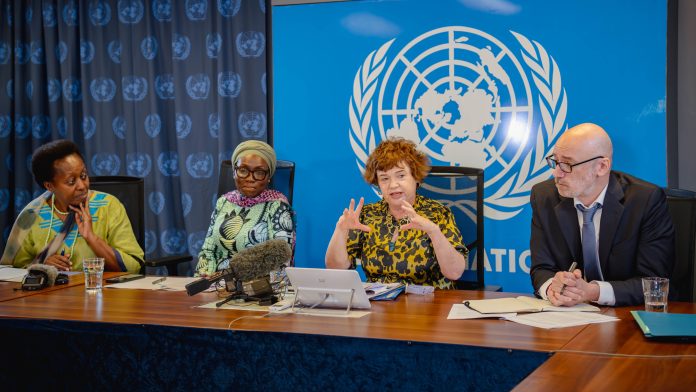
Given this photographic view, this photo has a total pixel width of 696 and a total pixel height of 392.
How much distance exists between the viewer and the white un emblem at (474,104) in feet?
12.6

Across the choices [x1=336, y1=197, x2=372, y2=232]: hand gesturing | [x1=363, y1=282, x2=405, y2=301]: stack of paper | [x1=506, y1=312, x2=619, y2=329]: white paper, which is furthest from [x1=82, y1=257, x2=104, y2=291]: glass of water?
[x1=506, y1=312, x2=619, y2=329]: white paper

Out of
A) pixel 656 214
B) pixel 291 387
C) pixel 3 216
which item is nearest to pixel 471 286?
pixel 656 214

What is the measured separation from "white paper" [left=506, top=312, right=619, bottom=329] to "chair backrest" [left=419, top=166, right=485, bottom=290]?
1.02 m

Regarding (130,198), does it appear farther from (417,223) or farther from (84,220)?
(417,223)

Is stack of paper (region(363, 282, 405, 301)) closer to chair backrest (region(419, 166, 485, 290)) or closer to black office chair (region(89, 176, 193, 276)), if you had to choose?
chair backrest (region(419, 166, 485, 290))

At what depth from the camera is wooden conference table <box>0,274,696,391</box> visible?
1.73 m

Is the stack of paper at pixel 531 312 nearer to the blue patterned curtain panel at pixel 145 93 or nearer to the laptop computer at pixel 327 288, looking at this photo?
the laptop computer at pixel 327 288

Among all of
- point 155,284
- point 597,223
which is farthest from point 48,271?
point 597,223

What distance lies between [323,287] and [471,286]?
1.08m

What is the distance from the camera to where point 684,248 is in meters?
2.68

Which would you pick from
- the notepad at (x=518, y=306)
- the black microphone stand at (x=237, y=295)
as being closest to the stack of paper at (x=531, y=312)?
the notepad at (x=518, y=306)

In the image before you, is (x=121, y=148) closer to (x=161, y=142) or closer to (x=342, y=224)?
(x=161, y=142)

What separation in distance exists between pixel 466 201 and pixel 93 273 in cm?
159

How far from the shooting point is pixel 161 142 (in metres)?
4.95
